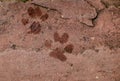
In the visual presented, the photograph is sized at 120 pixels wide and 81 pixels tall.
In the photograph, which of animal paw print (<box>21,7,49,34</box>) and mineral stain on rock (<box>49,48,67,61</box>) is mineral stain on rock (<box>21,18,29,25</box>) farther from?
mineral stain on rock (<box>49,48,67,61</box>)

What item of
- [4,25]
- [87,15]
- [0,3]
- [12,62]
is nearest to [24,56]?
[12,62]

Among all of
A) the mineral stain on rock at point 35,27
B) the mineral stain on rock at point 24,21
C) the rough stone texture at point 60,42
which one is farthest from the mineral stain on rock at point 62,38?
the mineral stain on rock at point 24,21

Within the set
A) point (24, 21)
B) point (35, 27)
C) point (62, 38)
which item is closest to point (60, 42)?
point (62, 38)

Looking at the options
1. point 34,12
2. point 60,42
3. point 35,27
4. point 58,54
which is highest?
point 34,12

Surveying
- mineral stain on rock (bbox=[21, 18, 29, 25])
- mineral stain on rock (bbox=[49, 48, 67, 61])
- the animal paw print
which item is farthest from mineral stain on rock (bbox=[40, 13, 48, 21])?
mineral stain on rock (bbox=[49, 48, 67, 61])

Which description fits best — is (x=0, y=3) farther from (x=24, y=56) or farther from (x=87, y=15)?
(x=87, y=15)

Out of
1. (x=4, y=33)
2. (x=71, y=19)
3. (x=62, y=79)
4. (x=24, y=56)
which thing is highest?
(x=71, y=19)

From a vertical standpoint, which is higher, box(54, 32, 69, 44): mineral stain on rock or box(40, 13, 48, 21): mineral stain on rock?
box(40, 13, 48, 21): mineral stain on rock

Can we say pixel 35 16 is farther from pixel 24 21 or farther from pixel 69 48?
pixel 69 48
